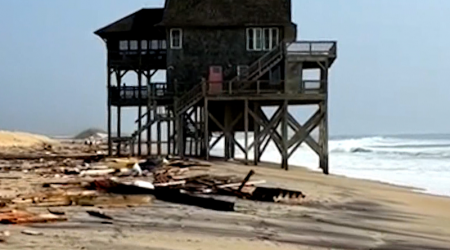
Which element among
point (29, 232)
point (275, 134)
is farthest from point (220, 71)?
point (29, 232)

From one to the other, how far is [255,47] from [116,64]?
8513 mm

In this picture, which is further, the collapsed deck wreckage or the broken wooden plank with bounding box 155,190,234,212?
the broken wooden plank with bounding box 155,190,234,212

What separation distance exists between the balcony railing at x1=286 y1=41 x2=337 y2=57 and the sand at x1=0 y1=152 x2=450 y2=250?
1526cm

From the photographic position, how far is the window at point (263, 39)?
127 feet

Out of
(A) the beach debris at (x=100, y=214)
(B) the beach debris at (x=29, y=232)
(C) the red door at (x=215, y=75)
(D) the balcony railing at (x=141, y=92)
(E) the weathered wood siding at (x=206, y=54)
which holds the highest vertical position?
(E) the weathered wood siding at (x=206, y=54)

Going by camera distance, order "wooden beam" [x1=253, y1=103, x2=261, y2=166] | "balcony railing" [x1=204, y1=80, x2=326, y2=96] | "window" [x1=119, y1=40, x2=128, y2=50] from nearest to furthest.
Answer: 1. "balcony railing" [x1=204, y1=80, x2=326, y2=96]
2. "wooden beam" [x1=253, y1=103, x2=261, y2=166]
3. "window" [x1=119, y1=40, x2=128, y2=50]

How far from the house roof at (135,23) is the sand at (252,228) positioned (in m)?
23.5

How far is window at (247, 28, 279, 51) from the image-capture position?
38.8m

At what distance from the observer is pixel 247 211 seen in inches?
624

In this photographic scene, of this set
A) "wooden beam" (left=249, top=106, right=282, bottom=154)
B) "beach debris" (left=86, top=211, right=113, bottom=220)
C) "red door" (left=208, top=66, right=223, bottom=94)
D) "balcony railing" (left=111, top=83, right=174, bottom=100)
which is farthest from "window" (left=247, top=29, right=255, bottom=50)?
"beach debris" (left=86, top=211, right=113, bottom=220)

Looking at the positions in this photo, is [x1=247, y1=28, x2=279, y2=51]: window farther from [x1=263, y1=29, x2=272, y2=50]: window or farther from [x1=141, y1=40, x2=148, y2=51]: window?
[x1=141, y1=40, x2=148, y2=51]: window

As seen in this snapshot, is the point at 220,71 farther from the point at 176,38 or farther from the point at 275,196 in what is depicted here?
the point at 275,196

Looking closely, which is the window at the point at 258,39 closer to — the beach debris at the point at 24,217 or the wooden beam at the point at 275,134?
the wooden beam at the point at 275,134

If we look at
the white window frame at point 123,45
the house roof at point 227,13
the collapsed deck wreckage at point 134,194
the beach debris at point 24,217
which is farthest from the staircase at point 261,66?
the beach debris at point 24,217
